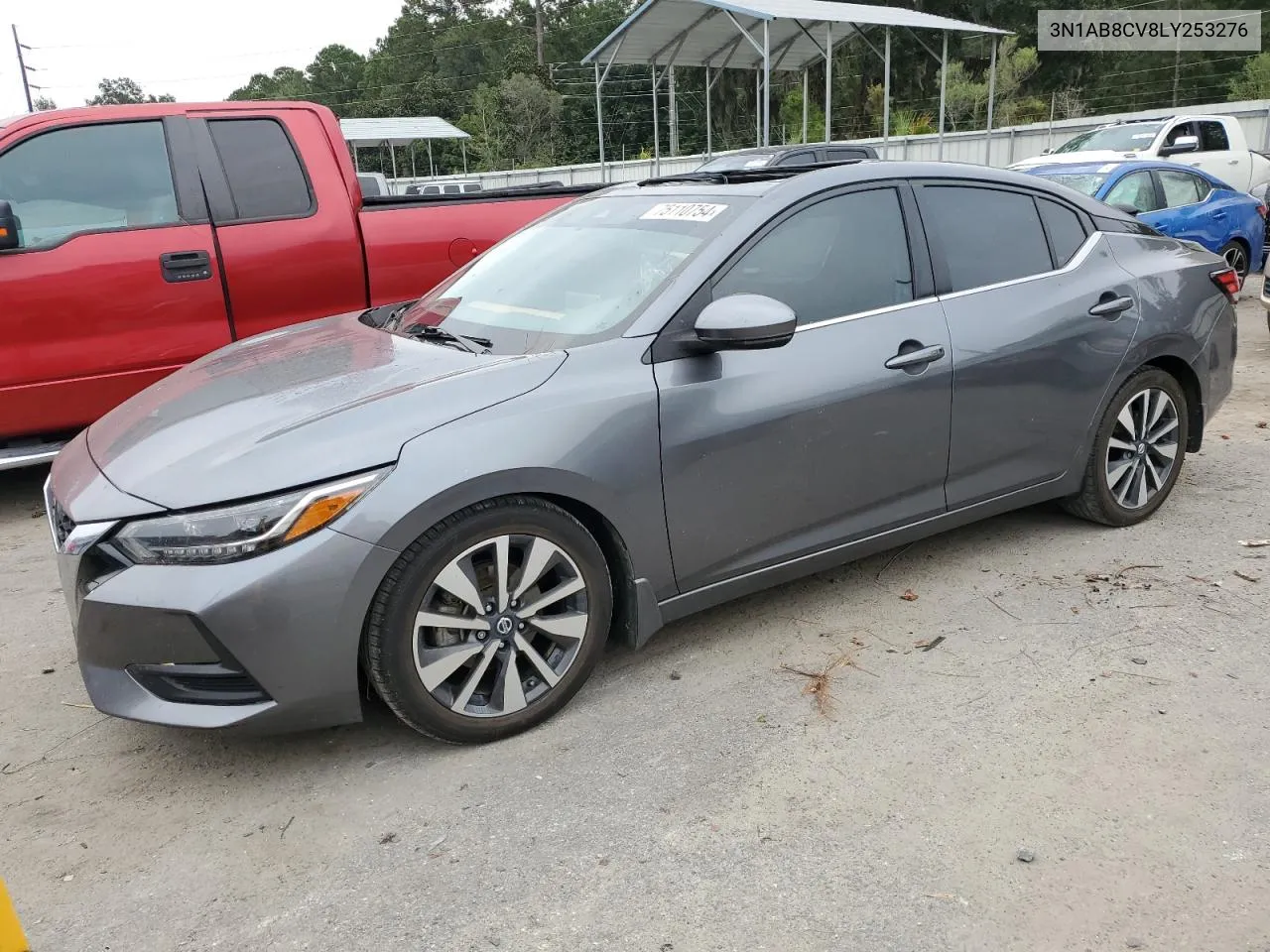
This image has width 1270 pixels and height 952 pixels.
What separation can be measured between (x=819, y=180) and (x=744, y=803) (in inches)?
83.3

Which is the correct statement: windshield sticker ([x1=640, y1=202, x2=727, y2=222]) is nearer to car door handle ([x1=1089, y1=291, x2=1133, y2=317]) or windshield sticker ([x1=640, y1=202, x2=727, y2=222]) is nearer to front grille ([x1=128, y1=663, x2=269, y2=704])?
car door handle ([x1=1089, y1=291, x2=1133, y2=317])

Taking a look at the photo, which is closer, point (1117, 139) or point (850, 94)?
point (1117, 139)

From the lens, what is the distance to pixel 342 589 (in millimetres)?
2521

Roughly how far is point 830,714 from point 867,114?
40511 mm

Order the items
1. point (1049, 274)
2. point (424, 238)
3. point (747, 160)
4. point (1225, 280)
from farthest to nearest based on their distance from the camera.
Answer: point (747, 160), point (424, 238), point (1225, 280), point (1049, 274)

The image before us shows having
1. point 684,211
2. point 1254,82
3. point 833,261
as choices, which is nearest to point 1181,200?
point 833,261

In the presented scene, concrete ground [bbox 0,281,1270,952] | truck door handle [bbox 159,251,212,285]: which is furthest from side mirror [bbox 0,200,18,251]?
concrete ground [bbox 0,281,1270,952]

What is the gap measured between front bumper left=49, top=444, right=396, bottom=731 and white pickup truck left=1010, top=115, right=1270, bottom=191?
12.1 m

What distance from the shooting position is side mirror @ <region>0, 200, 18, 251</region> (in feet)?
15.1

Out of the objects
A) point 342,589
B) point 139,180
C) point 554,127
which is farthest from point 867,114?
point 342,589

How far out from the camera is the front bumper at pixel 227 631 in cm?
245

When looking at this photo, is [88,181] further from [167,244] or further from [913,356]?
[913,356]

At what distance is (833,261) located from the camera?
3453 mm

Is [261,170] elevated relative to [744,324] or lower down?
elevated
